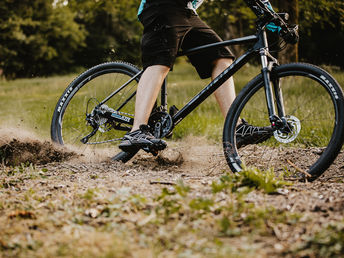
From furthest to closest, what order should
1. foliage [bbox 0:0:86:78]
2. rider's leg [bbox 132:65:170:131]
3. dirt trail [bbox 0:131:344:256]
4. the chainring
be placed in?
foliage [bbox 0:0:86:78] → the chainring → rider's leg [bbox 132:65:170:131] → dirt trail [bbox 0:131:344:256]

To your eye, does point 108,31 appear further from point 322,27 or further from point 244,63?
point 244,63

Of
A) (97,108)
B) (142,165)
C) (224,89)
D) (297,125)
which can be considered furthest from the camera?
(97,108)

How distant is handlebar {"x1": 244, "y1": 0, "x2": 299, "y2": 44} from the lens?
2777 millimetres

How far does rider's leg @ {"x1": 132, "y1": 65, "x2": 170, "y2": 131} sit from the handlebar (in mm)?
817

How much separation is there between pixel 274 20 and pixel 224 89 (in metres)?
0.75

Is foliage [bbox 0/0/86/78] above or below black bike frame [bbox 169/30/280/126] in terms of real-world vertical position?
above

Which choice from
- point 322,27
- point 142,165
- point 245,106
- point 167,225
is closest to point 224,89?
point 245,106

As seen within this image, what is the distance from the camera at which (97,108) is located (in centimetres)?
356

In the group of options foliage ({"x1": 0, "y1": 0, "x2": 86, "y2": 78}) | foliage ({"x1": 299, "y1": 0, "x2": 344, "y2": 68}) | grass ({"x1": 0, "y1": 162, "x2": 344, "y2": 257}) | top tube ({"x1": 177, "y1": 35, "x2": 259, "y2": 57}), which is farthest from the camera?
foliage ({"x1": 0, "y1": 0, "x2": 86, "y2": 78})

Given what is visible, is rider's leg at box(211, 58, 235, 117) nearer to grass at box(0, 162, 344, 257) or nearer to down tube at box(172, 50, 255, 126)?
down tube at box(172, 50, 255, 126)

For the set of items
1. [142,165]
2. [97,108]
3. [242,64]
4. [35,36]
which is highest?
[35,36]

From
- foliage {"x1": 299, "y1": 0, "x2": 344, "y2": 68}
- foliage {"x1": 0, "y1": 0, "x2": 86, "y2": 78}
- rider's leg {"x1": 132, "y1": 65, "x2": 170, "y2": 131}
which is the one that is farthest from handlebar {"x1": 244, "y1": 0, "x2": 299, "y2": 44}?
foliage {"x1": 0, "y1": 0, "x2": 86, "y2": 78}

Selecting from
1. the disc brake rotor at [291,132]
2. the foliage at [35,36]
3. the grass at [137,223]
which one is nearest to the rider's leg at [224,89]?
the disc brake rotor at [291,132]

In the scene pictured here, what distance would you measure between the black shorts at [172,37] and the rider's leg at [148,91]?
65 mm
